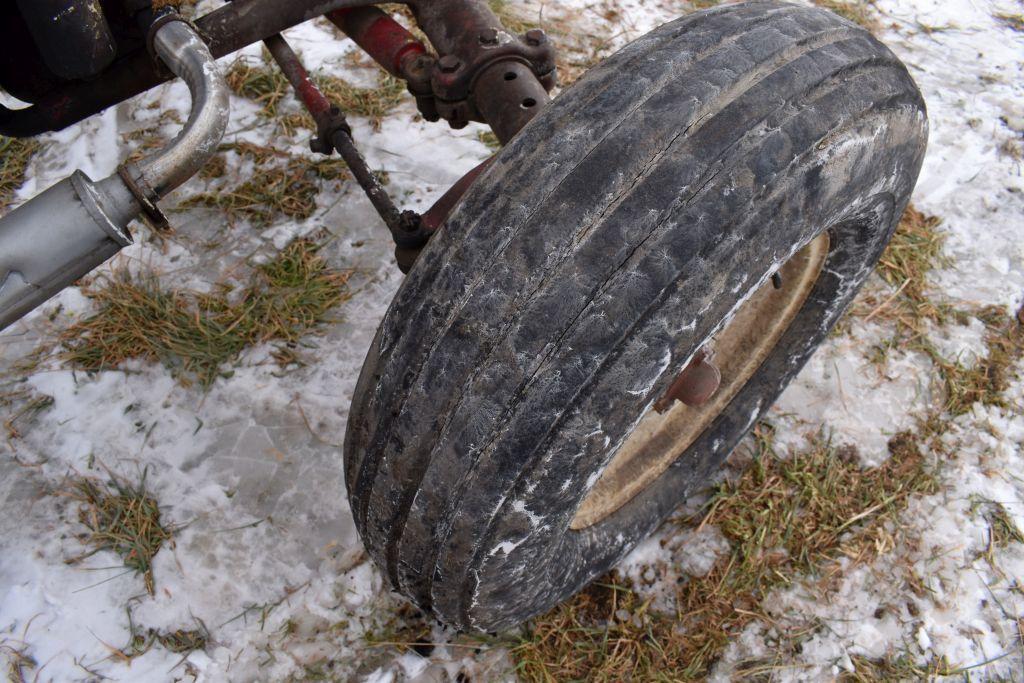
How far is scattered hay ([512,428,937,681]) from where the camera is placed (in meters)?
1.87

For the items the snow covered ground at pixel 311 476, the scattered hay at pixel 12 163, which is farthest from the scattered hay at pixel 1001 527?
the scattered hay at pixel 12 163

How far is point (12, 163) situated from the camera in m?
2.95

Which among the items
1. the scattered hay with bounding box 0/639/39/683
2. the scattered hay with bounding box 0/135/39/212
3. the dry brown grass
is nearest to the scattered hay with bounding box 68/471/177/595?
the scattered hay with bounding box 0/639/39/683

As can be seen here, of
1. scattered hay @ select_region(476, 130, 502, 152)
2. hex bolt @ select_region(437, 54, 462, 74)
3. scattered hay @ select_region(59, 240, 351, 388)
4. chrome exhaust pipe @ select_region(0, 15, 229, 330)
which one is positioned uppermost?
chrome exhaust pipe @ select_region(0, 15, 229, 330)

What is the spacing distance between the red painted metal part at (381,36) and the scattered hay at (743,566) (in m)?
1.49

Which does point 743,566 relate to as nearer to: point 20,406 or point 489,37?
point 489,37

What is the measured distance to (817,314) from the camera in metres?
1.93

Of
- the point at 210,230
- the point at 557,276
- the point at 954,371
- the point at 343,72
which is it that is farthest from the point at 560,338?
the point at 343,72

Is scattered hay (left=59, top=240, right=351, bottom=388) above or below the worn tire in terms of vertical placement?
below

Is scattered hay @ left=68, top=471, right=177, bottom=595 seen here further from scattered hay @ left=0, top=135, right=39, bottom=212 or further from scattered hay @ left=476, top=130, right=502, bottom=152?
scattered hay @ left=476, top=130, right=502, bottom=152

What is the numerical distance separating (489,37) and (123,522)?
64.5 inches

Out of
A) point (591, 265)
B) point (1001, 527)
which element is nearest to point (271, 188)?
point (591, 265)

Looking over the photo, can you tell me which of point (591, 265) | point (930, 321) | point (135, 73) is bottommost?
point (930, 321)

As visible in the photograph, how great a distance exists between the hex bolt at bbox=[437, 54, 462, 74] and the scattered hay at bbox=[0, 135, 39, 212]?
6.36 ft
